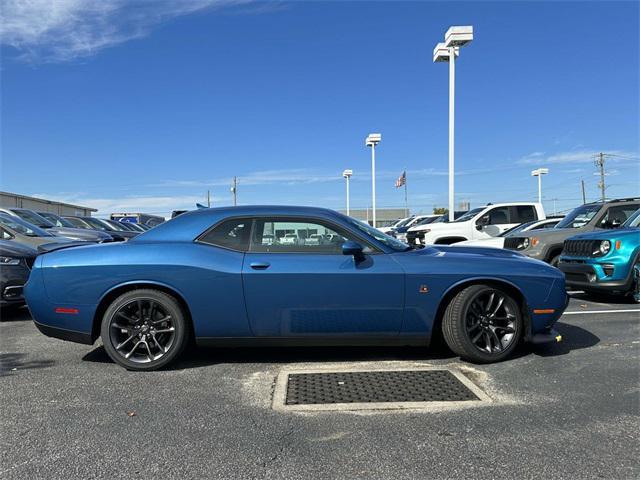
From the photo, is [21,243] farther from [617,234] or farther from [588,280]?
[617,234]

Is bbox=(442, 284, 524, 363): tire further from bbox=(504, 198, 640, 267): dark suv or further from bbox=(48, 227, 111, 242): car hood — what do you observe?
bbox=(48, 227, 111, 242): car hood

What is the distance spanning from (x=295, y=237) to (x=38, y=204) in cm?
4677

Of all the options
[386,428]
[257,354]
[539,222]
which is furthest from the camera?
[539,222]

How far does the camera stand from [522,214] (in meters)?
13.4

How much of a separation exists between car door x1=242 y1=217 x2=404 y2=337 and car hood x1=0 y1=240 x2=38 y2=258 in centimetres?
430

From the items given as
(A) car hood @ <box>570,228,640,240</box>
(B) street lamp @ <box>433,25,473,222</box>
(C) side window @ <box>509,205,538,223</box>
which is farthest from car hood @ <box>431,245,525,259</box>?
(B) street lamp @ <box>433,25,473,222</box>

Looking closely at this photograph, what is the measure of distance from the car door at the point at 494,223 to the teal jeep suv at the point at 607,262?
519 centimetres

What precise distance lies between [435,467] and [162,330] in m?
2.60

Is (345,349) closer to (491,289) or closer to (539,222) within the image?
(491,289)

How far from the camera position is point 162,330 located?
4238mm

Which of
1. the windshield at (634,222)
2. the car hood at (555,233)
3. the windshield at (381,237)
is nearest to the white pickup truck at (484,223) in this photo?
the car hood at (555,233)

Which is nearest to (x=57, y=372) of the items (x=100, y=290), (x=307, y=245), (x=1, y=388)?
(x=1, y=388)

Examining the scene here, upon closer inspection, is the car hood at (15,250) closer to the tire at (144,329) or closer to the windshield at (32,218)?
the tire at (144,329)

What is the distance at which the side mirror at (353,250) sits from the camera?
13.5ft
